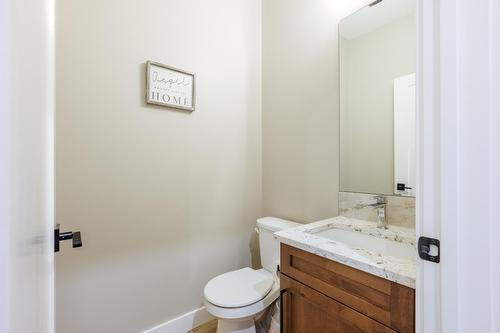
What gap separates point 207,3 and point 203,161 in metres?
1.15

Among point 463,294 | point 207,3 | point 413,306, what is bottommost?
point 413,306

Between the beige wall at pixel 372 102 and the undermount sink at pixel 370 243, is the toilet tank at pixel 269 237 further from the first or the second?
the beige wall at pixel 372 102

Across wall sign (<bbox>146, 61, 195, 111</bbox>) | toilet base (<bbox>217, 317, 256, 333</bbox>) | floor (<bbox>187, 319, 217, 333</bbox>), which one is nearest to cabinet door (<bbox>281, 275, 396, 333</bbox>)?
toilet base (<bbox>217, 317, 256, 333</bbox>)

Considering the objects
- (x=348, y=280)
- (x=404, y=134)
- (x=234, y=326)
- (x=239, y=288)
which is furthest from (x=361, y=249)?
(x=234, y=326)

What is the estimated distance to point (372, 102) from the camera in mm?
1299

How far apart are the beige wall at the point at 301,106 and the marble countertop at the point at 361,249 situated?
271 millimetres

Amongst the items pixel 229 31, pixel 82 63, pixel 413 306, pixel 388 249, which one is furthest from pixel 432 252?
pixel 229 31

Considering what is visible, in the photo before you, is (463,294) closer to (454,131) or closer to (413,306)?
(413,306)

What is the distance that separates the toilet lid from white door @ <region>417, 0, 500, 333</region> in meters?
0.91

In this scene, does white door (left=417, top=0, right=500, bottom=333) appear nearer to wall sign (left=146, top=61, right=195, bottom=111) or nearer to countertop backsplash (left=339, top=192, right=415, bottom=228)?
countertop backsplash (left=339, top=192, right=415, bottom=228)

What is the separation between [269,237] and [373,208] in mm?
725

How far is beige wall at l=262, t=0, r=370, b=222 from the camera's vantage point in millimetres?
1471

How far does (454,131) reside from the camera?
1.72ft

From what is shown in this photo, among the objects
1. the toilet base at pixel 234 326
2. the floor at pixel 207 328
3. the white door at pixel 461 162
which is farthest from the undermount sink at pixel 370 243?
the floor at pixel 207 328
